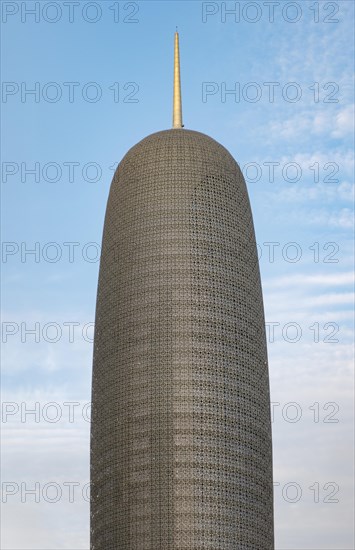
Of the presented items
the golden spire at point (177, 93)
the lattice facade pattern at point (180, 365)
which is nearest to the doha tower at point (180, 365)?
the lattice facade pattern at point (180, 365)

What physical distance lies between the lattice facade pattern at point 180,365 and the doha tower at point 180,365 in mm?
95

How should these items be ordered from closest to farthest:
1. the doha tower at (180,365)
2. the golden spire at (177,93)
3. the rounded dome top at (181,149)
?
the doha tower at (180,365)
the rounded dome top at (181,149)
the golden spire at (177,93)

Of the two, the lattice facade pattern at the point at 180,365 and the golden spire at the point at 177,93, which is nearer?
the lattice facade pattern at the point at 180,365

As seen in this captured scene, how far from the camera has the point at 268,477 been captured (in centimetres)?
7675

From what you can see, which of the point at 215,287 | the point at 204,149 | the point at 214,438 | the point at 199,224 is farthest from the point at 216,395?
the point at 204,149

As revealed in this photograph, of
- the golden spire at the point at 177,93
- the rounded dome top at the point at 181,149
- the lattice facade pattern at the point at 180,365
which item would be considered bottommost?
the lattice facade pattern at the point at 180,365

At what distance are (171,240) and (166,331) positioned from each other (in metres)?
7.30

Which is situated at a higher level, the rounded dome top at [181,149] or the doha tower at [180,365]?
the rounded dome top at [181,149]

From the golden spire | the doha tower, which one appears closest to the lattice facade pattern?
the doha tower

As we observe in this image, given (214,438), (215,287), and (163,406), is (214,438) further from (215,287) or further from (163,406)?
(215,287)

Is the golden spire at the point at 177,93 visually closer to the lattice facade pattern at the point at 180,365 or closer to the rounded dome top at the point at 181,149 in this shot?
the rounded dome top at the point at 181,149

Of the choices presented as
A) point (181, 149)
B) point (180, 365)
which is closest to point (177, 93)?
point (181, 149)

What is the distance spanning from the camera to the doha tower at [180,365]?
73375mm

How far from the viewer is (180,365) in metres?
76.1
